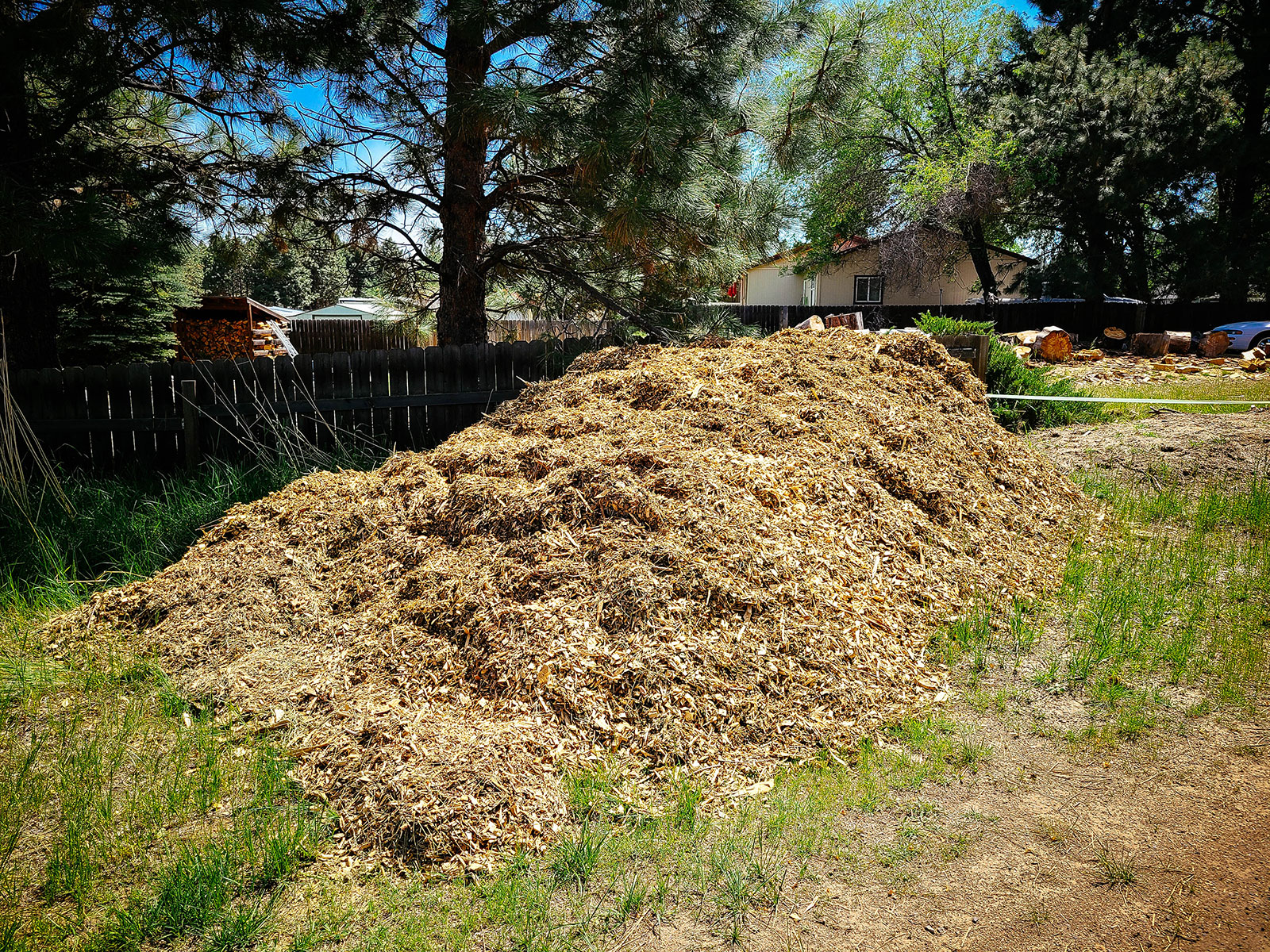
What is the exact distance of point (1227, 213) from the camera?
2230 centimetres

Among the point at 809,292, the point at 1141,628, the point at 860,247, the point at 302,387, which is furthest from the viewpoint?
the point at 809,292

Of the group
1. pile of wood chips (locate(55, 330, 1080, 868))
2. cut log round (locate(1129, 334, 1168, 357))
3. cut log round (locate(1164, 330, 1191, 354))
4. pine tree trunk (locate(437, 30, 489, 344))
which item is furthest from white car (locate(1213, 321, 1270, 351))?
pine tree trunk (locate(437, 30, 489, 344))

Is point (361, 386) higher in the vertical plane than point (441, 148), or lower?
lower

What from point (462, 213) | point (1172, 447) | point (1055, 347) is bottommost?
point (1172, 447)

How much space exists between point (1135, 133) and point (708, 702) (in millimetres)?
24601

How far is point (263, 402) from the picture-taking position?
654cm

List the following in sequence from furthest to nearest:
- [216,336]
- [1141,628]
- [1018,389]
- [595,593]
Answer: [216,336] → [1018,389] → [1141,628] → [595,593]

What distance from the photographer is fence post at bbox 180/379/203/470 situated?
20.5 ft

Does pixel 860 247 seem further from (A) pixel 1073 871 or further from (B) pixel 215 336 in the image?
(A) pixel 1073 871

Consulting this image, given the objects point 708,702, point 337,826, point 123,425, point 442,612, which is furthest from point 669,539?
point 123,425

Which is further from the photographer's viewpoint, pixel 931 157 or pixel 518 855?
pixel 931 157

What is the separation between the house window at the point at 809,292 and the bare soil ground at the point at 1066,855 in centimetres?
3460

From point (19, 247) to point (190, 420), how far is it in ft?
6.01

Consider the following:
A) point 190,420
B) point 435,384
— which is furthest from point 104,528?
point 435,384
